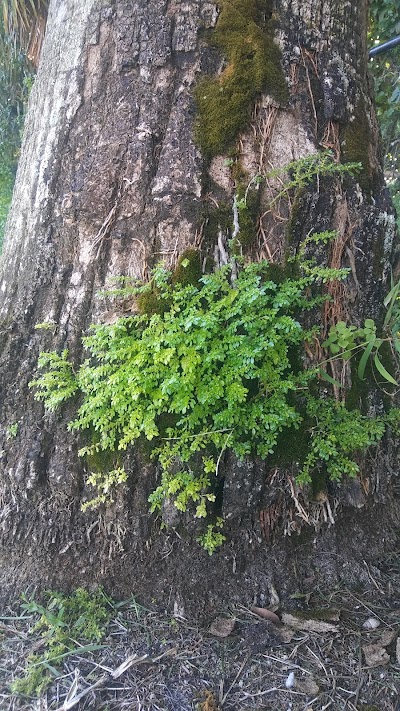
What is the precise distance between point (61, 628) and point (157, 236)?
159 centimetres

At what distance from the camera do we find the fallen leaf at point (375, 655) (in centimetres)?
183

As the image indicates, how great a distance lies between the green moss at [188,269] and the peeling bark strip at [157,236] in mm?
45

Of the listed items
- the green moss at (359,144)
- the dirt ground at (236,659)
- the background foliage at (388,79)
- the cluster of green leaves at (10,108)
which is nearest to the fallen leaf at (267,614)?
the dirt ground at (236,659)

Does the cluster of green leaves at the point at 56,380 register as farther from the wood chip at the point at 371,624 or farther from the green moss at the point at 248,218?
the wood chip at the point at 371,624

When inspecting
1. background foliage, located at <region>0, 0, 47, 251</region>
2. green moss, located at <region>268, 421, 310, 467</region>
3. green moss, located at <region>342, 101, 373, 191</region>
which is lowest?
green moss, located at <region>268, 421, 310, 467</region>

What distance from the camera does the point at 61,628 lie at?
6.59ft

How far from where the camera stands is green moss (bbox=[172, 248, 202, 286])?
219 centimetres

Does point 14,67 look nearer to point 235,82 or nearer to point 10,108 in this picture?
point 10,108

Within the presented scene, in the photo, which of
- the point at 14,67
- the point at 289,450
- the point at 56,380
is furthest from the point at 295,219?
the point at 14,67

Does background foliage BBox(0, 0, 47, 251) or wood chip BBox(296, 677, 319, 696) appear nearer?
wood chip BBox(296, 677, 319, 696)

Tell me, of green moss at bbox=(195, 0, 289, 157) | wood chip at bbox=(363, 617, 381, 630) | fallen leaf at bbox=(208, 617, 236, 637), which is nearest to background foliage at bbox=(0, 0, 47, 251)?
green moss at bbox=(195, 0, 289, 157)

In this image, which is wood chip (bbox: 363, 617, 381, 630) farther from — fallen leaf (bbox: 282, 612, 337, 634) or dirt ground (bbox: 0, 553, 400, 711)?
fallen leaf (bbox: 282, 612, 337, 634)

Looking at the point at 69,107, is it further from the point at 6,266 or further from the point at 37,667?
the point at 37,667

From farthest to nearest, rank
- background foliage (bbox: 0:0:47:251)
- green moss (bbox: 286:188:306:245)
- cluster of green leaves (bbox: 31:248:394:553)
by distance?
1. background foliage (bbox: 0:0:47:251)
2. green moss (bbox: 286:188:306:245)
3. cluster of green leaves (bbox: 31:248:394:553)
